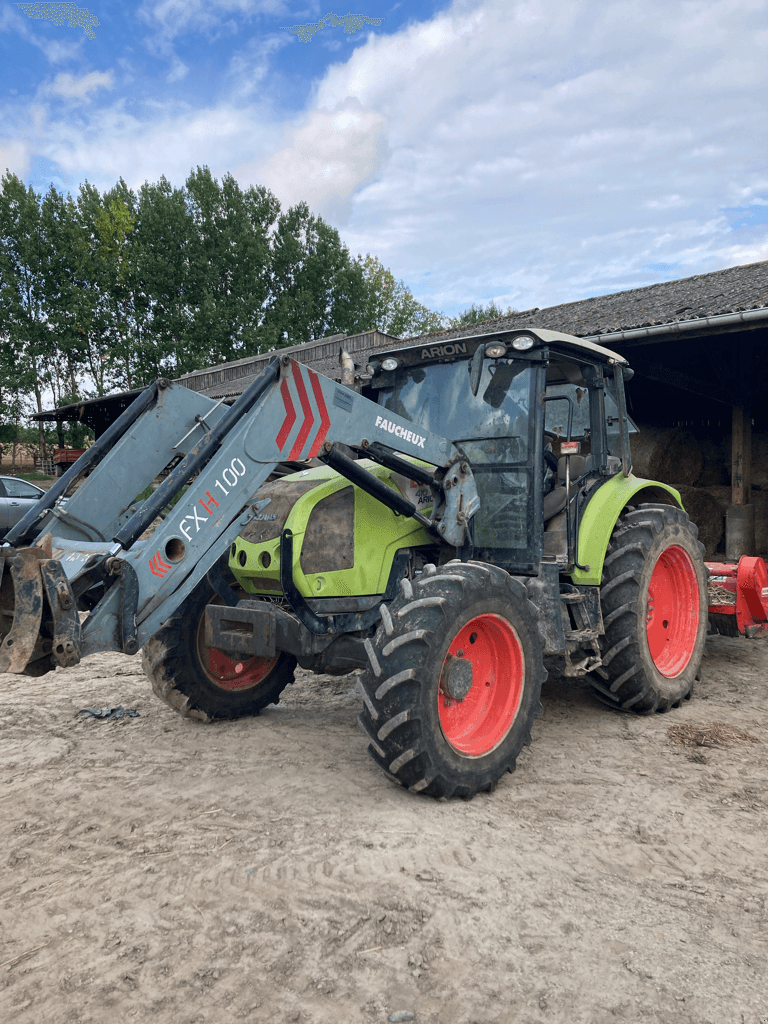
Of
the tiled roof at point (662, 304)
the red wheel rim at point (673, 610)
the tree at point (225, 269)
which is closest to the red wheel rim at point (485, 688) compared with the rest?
the red wheel rim at point (673, 610)

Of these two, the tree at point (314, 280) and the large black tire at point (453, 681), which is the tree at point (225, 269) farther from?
the large black tire at point (453, 681)

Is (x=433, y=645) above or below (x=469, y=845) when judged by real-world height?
above

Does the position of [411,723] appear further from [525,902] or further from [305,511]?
[305,511]

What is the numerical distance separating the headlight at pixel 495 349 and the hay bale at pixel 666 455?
29.3 feet

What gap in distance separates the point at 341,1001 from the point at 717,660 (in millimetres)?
5254

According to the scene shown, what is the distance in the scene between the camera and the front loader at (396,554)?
326 centimetres

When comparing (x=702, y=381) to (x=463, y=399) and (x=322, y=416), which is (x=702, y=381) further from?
(x=322, y=416)

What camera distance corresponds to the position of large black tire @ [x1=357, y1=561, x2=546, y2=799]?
3.26 m

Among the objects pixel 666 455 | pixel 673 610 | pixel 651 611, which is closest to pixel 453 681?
pixel 651 611

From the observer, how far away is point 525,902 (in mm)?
2629

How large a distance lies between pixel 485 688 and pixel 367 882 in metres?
1.32

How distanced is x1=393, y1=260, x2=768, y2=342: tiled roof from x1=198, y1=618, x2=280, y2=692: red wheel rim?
17.5 feet

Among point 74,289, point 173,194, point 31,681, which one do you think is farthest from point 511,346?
point 173,194

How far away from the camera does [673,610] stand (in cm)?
528
